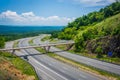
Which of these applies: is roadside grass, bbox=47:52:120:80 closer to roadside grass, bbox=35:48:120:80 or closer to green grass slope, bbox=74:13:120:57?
roadside grass, bbox=35:48:120:80

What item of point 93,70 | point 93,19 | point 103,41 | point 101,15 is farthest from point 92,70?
point 93,19

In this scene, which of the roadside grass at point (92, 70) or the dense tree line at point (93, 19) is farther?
the dense tree line at point (93, 19)

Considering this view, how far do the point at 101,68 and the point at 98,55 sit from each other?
55.1 ft

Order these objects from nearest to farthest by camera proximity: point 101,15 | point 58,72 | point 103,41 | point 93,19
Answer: point 58,72 → point 103,41 → point 101,15 → point 93,19

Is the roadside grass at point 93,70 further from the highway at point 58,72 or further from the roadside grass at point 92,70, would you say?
the highway at point 58,72

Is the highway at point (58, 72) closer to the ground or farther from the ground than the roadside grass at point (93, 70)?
closer to the ground

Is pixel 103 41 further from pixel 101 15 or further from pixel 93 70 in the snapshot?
pixel 101 15

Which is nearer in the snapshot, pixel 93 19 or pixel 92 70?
pixel 92 70

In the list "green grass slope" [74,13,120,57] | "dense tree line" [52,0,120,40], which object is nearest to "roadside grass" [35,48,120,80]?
"green grass slope" [74,13,120,57]

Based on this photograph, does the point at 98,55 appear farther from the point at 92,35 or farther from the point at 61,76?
the point at 61,76

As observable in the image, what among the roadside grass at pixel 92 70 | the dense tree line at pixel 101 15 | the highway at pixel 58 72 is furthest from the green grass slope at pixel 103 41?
the dense tree line at pixel 101 15

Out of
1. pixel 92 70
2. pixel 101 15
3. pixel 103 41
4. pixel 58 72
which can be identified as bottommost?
pixel 58 72

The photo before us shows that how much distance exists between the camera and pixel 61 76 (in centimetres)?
5444

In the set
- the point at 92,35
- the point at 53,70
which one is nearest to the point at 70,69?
the point at 53,70
